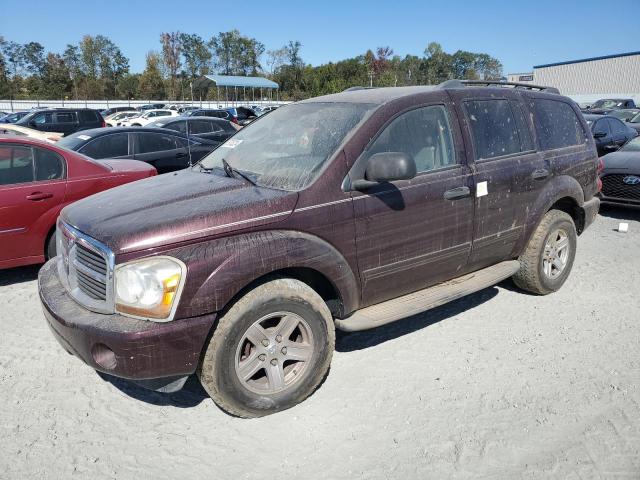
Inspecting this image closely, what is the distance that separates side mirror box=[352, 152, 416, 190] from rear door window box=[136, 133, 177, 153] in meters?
6.67

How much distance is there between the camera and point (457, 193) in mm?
3910

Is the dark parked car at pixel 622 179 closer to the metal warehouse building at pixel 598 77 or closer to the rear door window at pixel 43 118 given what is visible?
the rear door window at pixel 43 118

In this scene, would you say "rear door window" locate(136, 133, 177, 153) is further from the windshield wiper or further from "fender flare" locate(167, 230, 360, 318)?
"fender flare" locate(167, 230, 360, 318)

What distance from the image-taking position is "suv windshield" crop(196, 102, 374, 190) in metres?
3.47

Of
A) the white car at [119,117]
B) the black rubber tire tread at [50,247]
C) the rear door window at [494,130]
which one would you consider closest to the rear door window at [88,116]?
the white car at [119,117]

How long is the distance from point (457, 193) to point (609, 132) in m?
11.2

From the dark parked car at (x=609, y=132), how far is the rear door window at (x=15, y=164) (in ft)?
37.2

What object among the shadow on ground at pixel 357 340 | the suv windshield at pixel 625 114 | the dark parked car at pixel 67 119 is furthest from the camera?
the dark parked car at pixel 67 119

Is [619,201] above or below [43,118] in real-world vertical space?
below

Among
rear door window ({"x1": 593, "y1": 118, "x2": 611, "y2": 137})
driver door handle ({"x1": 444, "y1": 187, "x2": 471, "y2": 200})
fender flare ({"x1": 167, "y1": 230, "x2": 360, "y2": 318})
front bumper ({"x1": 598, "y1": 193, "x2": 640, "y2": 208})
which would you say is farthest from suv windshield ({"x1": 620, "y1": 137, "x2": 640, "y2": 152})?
fender flare ({"x1": 167, "y1": 230, "x2": 360, "y2": 318})

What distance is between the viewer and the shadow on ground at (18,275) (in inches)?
224

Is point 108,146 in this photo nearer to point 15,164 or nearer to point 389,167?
point 15,164

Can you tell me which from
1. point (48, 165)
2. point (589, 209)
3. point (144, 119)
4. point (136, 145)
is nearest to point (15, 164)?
point (48, 165)

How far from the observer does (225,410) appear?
10.3 feet
